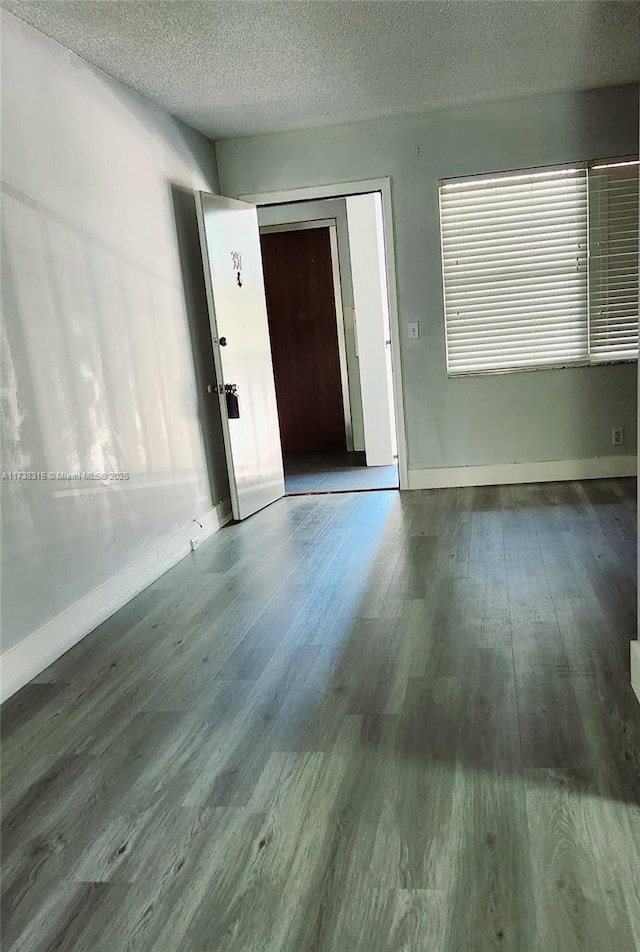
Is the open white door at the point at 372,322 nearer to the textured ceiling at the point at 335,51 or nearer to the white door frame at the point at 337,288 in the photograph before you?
the white door frame at the point at 337,288

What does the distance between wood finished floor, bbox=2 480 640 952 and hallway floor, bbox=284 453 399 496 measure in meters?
2.24

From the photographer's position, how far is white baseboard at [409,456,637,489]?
4949mm

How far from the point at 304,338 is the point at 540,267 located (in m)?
3.24

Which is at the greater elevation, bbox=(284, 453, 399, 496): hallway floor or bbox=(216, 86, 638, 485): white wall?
bbox=(216, 86, 638, 485): white wall

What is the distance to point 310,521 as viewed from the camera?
459 centimetres

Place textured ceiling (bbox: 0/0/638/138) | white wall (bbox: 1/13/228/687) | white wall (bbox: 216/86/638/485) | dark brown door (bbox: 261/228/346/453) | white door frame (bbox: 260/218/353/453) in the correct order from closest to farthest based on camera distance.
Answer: white wall (bbox: 1/13/228/687), textured ceiling (bbox: 0/0/638/138), white wall (bbox: 216/86/638/485), white door frame (bbox: 260/218/353/453), dark brown door (bbox: 261/228/346/453)

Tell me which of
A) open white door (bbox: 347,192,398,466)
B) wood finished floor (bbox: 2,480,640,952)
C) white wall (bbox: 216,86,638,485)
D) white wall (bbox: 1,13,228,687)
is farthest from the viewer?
open white door (bbox: 347,192,398,466)

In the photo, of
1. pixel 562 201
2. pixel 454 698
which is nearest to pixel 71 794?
pixel 454 698

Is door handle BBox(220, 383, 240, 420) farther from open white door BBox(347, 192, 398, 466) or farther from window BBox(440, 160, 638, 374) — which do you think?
open white door BBox(347, 192, 398, 466)

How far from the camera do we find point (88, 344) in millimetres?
3227

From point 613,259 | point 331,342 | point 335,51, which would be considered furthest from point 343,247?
point 335,51

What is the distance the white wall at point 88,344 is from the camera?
271cm

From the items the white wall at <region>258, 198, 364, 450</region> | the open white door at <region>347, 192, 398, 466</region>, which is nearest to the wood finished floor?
the open white door at <region>347, 192, 398, 466</region>

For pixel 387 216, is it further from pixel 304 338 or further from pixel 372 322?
pixel 304 338
